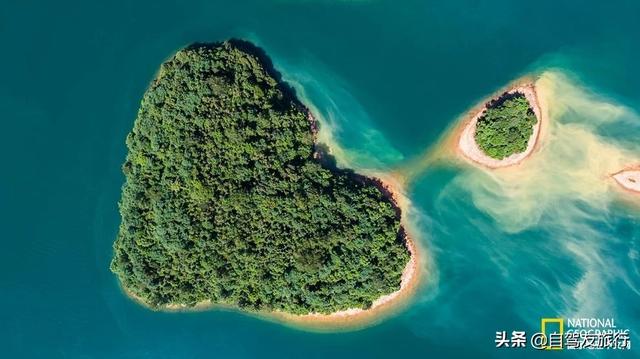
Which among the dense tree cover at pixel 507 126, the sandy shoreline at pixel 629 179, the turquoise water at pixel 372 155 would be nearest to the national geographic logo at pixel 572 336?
the turquoise water at pixel 372 155

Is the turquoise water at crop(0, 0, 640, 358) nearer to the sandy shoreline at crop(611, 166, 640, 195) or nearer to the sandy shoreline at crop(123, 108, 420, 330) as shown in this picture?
the sandy shoreline at crop(123, 108, 420, 330)

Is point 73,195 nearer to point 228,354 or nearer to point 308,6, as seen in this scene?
point 228,354

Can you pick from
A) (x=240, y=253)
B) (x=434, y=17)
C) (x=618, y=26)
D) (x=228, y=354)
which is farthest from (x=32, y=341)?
(x=618, y=26)

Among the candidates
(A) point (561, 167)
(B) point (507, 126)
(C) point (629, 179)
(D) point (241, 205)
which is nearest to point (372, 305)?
(D) point (241, 205)

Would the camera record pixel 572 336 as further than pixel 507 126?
Yes

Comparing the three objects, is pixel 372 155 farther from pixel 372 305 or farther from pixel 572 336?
pixel 572 336
